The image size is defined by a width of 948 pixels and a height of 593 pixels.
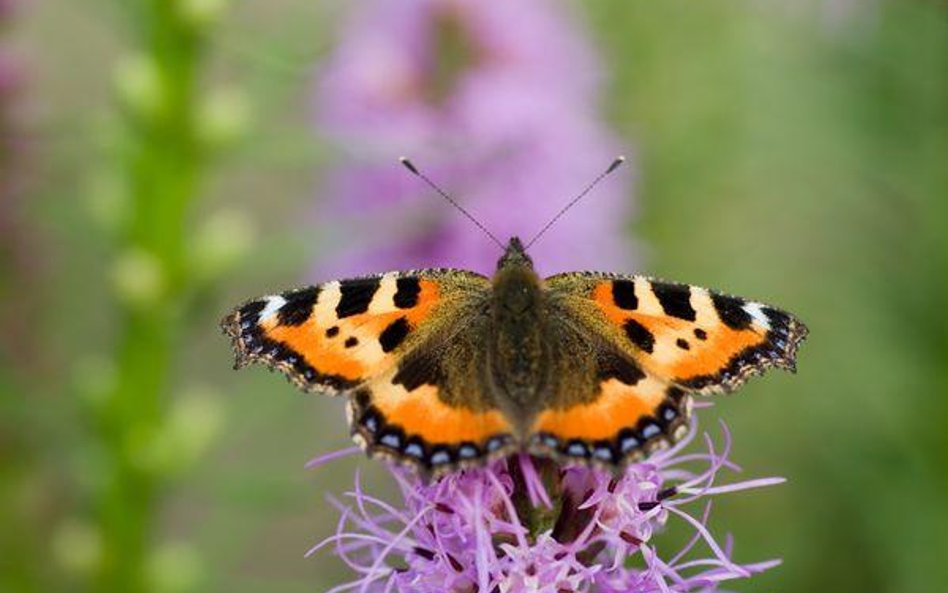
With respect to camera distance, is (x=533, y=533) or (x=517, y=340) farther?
(x=517, y=340)

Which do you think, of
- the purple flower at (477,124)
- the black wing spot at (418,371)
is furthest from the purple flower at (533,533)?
the purple flower at (477,124)

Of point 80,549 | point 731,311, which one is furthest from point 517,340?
point 80,549

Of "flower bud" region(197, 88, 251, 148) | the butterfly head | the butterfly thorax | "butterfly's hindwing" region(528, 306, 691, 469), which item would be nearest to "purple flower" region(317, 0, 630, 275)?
"flower bud" region(197, 88, 251, 148)

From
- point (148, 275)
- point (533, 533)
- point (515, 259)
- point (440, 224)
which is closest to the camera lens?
point (533, 533)

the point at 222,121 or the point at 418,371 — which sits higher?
the point at 222,121

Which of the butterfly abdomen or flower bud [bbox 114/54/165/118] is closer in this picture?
the butterfly abdomen

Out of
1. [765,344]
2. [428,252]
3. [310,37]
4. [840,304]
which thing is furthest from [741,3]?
[765,344]

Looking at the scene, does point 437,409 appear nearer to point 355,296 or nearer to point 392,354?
point 392,354

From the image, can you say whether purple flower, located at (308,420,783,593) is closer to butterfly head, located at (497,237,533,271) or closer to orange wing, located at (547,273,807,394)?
orange wing, located at (547,273,807,394)
